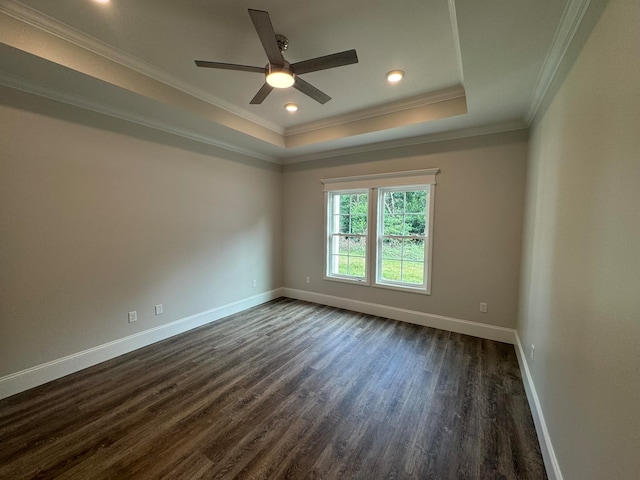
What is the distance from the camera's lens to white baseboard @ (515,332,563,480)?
1.40 meters

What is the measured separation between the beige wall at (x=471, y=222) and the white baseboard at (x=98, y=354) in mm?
2467

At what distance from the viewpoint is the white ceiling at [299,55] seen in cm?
168

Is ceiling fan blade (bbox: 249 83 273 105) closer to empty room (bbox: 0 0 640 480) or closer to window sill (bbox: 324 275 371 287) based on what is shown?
empty room (bbox: 0 0 640 480)

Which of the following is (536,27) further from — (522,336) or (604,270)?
(522,336)

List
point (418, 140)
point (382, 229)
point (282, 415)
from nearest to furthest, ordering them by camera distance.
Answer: point (282, 415) → point (418, 140) → point (382, 229)

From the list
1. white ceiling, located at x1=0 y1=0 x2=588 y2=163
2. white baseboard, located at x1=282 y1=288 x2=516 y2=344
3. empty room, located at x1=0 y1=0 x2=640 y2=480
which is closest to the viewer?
empty room, located at x1=0 y1=0 x2=640 y2=480

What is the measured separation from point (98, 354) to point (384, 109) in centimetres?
418

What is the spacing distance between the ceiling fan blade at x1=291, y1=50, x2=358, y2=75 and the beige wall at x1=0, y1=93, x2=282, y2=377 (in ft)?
6.99

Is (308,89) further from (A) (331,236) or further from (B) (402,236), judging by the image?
(A) (331,236)

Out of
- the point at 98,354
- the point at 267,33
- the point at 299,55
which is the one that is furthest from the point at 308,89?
the point at 98,354

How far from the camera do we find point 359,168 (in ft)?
13.3

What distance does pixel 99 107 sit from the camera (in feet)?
8.35

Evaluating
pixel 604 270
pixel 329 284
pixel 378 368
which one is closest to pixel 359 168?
pixel 329 284

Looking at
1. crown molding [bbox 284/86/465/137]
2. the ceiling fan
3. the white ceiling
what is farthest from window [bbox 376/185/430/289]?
the ceiling fan
